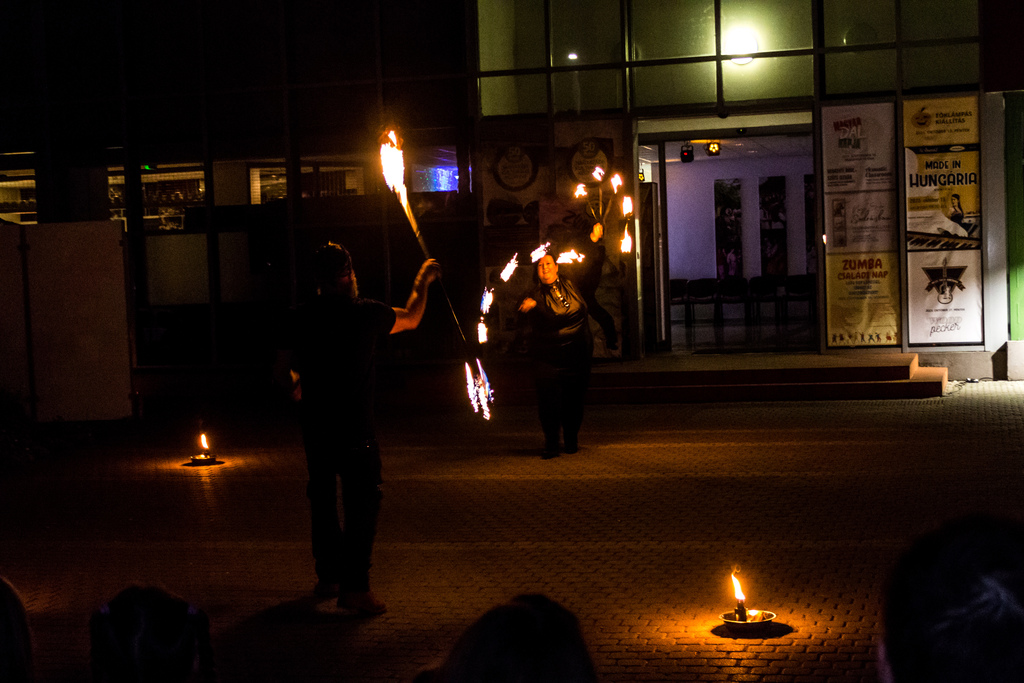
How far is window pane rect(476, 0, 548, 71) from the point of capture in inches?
707

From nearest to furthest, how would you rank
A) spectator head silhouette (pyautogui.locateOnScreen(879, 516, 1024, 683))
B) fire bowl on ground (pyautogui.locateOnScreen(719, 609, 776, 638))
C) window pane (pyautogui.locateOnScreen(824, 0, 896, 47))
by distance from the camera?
1. spectator head silhouette (pyautogui.locateOnScreen(879, 516, 1024, 683))
2. fire bowl on ground (pyautogui.locateOnScreen(719, 609, 776, 638))
3. window pane (pyautogui.locateOnScreen(824, 0, 896, 47))

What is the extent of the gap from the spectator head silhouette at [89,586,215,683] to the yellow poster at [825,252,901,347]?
15814mm

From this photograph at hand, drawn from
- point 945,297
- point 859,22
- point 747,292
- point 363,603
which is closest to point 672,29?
point 859,22

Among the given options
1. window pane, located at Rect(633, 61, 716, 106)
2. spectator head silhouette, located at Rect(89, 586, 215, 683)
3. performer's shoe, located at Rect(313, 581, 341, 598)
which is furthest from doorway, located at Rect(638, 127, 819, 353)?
spectator head silhouette, located at Rect(89, 586, 215, 683)

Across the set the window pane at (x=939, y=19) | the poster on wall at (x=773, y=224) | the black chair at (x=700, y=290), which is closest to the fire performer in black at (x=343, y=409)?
the window pane at (x=939, y=19)

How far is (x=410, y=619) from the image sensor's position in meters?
6.30

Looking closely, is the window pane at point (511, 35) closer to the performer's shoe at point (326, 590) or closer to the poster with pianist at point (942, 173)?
the poster with pianist at point (942, 173)

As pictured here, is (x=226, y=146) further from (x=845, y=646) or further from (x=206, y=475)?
(x=845, y=646)

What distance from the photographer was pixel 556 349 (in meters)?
11.5

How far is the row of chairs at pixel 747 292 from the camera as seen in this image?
26.7 meters

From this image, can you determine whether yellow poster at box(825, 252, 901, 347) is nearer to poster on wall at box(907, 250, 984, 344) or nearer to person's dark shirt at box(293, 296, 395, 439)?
poster on wall at box(907, 250, 984, 344)

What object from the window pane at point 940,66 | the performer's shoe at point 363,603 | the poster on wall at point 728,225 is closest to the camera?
the performer's shoe at point 363,603

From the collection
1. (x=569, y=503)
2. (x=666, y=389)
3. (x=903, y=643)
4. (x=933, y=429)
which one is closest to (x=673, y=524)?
(x=569, y=503)

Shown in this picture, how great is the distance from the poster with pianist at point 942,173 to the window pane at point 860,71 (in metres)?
0.54
